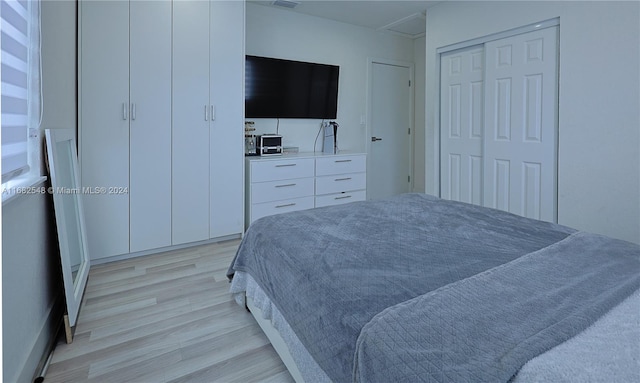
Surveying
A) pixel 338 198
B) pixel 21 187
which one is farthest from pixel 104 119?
pixel 338 198

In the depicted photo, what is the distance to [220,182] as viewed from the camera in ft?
11.4

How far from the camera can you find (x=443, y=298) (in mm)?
1042

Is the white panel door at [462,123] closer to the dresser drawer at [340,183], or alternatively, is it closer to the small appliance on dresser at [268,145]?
the dresser drawer at [340,183]

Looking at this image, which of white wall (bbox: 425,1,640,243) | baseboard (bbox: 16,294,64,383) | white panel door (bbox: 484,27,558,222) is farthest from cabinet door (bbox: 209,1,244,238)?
white wall (bbox: 425,1,640,243)

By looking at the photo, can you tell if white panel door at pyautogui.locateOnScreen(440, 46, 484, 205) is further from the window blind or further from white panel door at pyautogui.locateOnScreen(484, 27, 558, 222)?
the window blind

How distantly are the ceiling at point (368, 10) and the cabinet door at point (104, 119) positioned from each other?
5.68ft

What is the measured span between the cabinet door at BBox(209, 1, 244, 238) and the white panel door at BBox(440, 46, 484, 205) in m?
2.29

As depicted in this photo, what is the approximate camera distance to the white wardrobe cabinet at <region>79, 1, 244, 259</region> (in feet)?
9.44

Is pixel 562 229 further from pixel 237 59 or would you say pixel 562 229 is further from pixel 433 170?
pixel 237 59

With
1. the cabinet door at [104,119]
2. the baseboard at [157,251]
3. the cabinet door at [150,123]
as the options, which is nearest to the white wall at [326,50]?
the cabinet door at [150,123]

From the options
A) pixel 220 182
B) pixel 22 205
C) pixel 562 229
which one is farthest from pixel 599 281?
pixel 220 182

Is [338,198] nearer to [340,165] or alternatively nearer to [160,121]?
[340,165]

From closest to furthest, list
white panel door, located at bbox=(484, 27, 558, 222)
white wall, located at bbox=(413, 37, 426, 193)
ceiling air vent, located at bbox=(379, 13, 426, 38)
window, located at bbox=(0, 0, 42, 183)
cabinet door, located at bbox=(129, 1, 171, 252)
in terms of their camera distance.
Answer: window, located at bbox=(0, 0, 42, 183) < cabinet door, located at bbox=(129, 1, 171, 252) < white panel door, located at bbox=(484, 27, 558, 222) < ceiling air vent, located at bbox=(379, 13, 426, 38) < white wall, located at bbox=(413, 37, 426, 193)

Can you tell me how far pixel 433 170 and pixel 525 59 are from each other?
1.46m
